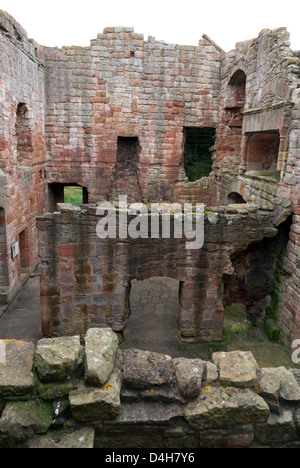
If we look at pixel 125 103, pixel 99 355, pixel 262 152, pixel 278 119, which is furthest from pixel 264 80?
pixel 99 355

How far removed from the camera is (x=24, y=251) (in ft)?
31.7

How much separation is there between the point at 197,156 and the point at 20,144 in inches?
249

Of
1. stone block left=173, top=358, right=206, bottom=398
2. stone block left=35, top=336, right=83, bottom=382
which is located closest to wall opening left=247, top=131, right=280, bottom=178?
stone block left=173, top=358, right=206, bottom=398

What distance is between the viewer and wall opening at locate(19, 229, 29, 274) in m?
9.58

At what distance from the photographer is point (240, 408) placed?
273 cm

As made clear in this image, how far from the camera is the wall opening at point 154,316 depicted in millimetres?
6742

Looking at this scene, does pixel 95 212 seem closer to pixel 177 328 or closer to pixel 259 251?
pixel 177 328

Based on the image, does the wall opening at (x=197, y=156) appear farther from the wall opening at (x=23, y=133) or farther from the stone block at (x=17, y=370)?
the stone block at (x=17, y=370)

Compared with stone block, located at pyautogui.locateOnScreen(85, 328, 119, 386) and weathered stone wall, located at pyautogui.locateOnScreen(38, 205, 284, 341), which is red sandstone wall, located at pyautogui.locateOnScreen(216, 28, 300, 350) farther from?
→ stone block, located at pyautogui.locateOnScreen(85, 328, 119, 386)

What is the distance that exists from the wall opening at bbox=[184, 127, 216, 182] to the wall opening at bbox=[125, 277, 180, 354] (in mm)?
5003

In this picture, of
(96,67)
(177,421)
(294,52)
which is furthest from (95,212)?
(96,67)

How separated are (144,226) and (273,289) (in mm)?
3285

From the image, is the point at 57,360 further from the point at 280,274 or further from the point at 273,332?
the point at 280,274

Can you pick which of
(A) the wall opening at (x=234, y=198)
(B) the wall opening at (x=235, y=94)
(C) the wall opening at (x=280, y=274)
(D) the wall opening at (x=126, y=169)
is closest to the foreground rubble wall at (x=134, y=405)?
(C) the wall opening at (x=280, y=274)
